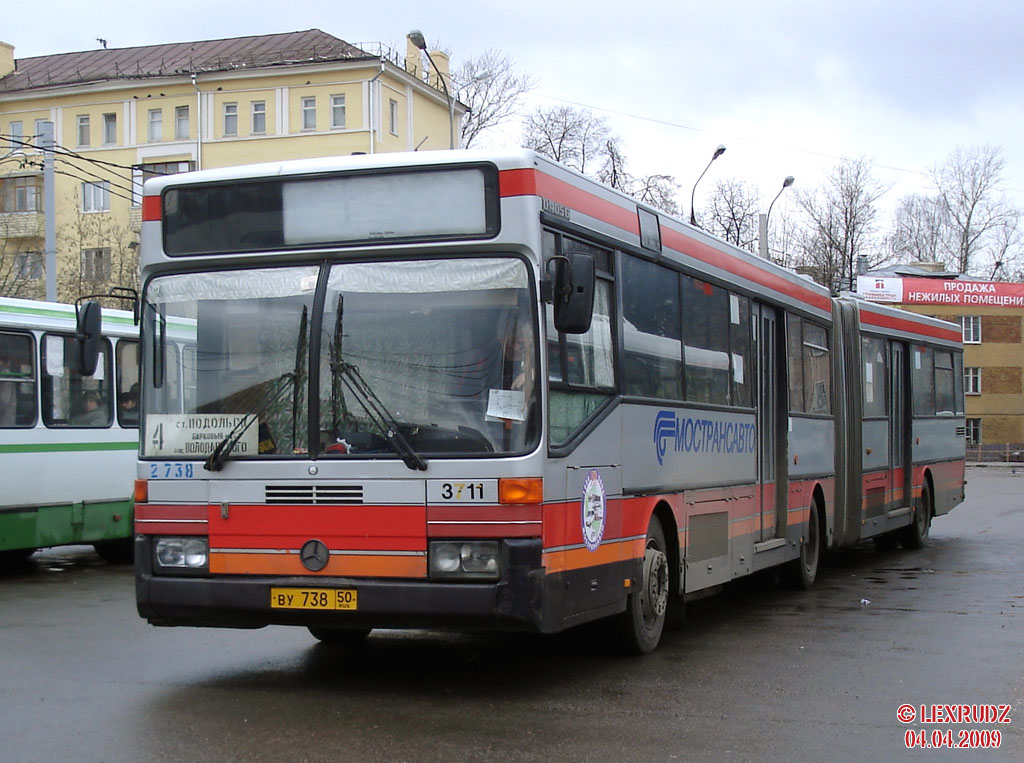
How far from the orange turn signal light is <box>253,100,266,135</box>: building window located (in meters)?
60.8

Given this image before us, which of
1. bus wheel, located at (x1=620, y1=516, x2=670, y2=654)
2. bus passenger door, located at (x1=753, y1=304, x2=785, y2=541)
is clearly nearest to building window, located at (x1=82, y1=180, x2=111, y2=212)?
bus passenger door, located at (x1=753, y1=304, x2=785, y2=541)

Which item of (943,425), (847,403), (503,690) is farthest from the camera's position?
(943,425)

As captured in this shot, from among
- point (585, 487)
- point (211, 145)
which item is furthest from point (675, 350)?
point (211, 145)

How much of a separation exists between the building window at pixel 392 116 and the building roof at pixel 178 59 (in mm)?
2437

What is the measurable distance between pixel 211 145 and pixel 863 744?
63.4 meters

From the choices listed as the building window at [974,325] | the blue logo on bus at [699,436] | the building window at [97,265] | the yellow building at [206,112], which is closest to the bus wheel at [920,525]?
the blue logo on bus at [699,436]

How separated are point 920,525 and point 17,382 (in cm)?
1176

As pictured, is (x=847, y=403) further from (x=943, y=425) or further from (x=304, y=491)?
(x=304, y=491)

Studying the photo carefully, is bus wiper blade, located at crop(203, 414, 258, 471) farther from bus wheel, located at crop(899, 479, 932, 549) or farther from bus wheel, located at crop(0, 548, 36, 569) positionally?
bus wheel, located at crop(899, 479, 932, 549)

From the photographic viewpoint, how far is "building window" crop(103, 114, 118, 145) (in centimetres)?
6900

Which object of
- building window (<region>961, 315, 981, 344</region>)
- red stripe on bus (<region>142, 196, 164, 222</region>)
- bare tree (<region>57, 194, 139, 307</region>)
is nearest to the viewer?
red stripe on bus (<region>142, 196, 164, 222</region>)

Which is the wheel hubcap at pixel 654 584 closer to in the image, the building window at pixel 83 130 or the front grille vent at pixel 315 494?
the front grille vent at pixel 315 494

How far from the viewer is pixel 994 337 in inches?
2977

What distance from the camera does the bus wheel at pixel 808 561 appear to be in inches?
545
